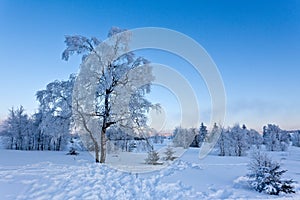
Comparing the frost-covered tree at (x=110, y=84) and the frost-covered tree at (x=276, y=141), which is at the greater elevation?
the frost-covered tree at (x=110, y=84)

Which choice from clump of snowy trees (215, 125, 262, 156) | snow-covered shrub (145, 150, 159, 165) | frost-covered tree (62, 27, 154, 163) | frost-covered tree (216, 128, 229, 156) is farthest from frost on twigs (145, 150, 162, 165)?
frost-covered tree (216, 128, 229, 156)

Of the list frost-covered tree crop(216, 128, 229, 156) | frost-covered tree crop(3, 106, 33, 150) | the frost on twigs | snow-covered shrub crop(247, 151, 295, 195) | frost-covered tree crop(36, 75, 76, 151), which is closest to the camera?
snow-covered shrub crop(247, 151, 295, 195)

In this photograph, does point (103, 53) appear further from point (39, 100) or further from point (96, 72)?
point (39, 100)

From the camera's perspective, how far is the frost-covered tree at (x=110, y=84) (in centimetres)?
1184

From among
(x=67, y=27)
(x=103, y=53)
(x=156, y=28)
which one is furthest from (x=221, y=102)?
(x=67, y=27)

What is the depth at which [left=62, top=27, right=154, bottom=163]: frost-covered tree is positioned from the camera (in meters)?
11.8

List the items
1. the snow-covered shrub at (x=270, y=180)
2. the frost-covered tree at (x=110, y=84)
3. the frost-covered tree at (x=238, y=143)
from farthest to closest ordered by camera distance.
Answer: the frost-covered tree at (x=238, y=143) → the frost-covered tree at (x=110, y=84) → the snow-covered shrub at (x=270, y=180)

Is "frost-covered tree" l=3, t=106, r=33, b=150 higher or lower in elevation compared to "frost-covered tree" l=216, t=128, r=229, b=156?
higher

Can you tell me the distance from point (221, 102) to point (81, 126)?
316 inches

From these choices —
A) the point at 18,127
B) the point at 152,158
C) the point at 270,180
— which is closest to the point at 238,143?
the point at 152,158

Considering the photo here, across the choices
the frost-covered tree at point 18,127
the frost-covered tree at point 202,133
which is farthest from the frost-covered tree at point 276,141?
the frost-covered tree at point 18,127

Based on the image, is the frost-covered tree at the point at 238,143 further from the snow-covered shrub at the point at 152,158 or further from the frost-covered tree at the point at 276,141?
the snow-covered shrub at the point at 152,158

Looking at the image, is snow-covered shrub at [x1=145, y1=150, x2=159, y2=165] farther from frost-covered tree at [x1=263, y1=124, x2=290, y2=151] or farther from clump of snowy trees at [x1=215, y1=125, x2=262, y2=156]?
frost-covered tree at [x1=263, y1=124, x2=290, y2=151]

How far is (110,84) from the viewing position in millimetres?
12078
